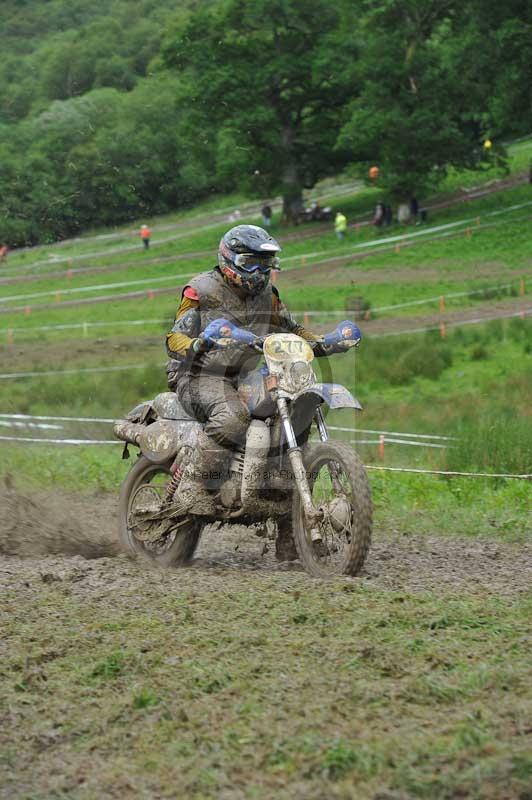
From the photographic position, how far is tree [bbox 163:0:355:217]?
54.0 m

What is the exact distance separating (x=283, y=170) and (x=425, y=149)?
8062 mm

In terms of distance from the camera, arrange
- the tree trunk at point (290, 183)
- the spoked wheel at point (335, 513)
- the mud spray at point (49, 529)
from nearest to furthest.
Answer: the spoked wheel at point (335, 513), the mud spray at point (49, 529), the tree trunk at point (290, 183)

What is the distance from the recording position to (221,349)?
8703 mm

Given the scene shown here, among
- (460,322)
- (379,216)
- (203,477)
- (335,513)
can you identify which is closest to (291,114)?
(379,216)

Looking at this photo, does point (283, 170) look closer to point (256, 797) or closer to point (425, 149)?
point (425, 149)

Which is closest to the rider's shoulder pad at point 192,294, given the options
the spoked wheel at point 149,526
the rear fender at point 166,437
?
the rear fender at point 166,437

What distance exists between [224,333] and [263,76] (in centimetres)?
4756

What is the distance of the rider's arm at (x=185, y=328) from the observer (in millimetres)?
8667

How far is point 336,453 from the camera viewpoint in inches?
313

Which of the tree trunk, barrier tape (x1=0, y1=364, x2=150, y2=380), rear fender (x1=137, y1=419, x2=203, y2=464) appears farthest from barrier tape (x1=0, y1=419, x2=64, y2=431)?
the tree trunk

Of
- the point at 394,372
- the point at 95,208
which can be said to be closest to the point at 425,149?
the point at 95,208

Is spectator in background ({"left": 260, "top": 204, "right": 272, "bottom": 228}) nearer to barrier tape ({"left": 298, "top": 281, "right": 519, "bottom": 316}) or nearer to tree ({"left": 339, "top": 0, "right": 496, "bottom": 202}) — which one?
tree ({"left": 339, "top": 0, "right": 496, "bottom": 202})

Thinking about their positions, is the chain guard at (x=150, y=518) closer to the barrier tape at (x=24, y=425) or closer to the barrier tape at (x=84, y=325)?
the barrier tape at (x=24, y=425)

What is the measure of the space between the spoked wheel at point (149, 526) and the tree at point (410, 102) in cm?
4123
